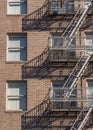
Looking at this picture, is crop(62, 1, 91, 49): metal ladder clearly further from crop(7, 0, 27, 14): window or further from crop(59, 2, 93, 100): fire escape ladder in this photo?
crop(7, 0, 27, 14): window

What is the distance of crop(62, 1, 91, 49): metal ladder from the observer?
91.8 feet

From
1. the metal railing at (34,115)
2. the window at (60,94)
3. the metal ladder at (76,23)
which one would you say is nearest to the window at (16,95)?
the metal railing at (34,115)

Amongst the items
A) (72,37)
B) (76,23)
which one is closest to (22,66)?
(72,37)

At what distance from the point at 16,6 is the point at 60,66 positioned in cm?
507

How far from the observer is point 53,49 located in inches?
1083

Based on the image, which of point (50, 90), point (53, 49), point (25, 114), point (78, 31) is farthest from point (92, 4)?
point (25, 114)

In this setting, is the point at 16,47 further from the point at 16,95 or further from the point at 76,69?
the point at 76,69

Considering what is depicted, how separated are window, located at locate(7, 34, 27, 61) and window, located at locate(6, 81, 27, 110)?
1.62 meters

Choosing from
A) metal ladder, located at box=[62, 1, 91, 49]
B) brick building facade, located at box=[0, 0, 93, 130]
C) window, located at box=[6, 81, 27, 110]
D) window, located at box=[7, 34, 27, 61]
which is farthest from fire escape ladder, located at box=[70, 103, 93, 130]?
window, located at box=[7, 34, 27, 61]

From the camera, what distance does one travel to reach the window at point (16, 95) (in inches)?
1091

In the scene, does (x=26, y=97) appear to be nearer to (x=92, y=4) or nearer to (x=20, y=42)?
(x=20, y=42)

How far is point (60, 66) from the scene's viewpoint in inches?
1099

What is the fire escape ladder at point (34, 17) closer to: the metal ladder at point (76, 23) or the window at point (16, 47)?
the window at point (16, 47)

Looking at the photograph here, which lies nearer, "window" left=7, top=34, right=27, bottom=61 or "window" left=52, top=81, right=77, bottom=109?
"window" left=52, top=81, right=77, bottom=109
